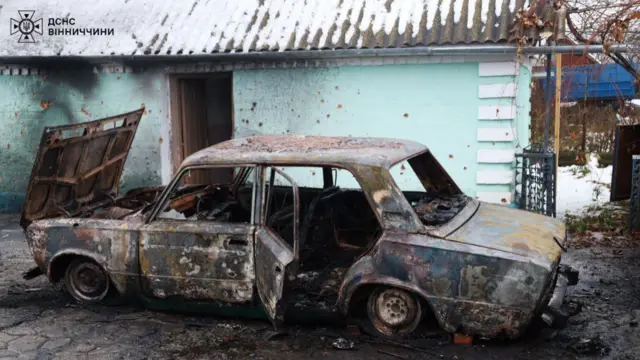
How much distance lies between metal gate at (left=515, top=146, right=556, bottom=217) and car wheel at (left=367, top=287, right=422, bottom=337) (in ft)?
14.0

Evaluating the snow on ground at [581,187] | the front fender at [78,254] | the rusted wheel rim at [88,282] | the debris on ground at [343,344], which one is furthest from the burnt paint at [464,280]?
the snow on ground at [581,187]

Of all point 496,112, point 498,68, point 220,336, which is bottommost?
point 220,336

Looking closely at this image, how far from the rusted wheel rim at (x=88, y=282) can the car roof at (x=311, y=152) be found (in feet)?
4.24

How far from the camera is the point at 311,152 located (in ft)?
15.0

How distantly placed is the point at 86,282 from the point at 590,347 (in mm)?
4039

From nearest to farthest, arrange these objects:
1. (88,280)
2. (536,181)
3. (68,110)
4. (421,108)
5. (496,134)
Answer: (88,280), (536,181), (496,134), (421,108), (68,110)

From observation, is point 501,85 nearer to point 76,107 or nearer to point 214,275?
point 214,275

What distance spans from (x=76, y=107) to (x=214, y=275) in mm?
6425

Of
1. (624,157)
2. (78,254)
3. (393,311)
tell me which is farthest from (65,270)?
(624,157)

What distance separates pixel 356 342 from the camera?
174 inches

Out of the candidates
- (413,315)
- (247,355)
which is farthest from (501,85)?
(247,355)

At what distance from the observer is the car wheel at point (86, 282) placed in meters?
5.19

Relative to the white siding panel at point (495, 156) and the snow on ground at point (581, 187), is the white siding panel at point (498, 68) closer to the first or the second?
the white siding panel at point (495, 156)

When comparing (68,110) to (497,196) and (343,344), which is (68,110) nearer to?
(497,196)
